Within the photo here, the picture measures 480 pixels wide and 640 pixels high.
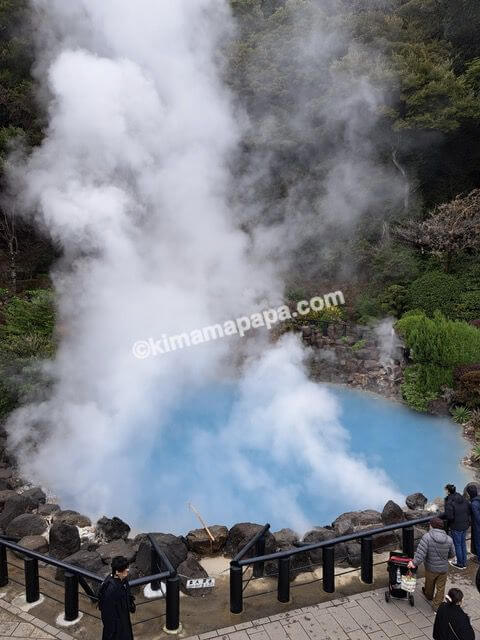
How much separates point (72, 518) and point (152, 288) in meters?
5.01

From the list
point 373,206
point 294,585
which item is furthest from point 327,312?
point 294,585

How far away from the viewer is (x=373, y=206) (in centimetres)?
1573

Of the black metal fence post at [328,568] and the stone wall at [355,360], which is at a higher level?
the stone wall at [355,360]

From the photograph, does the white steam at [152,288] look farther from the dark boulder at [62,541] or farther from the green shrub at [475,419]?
the green shrub at [475,419]

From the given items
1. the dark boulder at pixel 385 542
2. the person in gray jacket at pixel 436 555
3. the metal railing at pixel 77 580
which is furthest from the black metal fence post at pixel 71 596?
the dark boulder at pixel 385 542

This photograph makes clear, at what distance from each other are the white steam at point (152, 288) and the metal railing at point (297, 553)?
5.20ft

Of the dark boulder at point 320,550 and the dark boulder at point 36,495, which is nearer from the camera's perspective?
the dark boulder at point 320,550

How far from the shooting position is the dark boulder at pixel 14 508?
19.4 feet

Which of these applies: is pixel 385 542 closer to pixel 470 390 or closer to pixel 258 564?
pixel 258 564

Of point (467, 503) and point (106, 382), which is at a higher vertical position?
point (106, 382)

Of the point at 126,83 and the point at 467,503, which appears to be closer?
the point at 467,503

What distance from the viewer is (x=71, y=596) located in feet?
13.2

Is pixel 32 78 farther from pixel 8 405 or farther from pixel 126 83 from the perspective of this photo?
pixel 8 405

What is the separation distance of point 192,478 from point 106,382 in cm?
234
